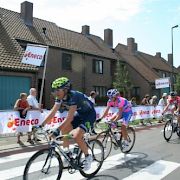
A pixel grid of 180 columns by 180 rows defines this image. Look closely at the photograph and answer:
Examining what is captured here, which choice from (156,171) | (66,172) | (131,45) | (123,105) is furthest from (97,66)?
(66,172)

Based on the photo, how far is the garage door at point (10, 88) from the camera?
23578 mm

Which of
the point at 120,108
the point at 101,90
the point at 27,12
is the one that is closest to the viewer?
the point at 120,108

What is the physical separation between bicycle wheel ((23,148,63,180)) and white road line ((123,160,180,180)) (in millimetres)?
1776

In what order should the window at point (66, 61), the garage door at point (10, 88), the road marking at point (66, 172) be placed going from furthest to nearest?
the window at point (66, 61), the garage door at point (10, 88), the road marking at point (66, 172)

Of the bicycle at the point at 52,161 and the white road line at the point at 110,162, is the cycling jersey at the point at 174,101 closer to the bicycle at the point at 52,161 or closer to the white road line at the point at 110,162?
the white road line at the point at 110,162

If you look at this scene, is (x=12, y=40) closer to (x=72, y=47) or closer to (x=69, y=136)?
(x=72, y=47)

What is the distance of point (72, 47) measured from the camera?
3550cm

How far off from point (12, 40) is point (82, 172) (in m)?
21.2

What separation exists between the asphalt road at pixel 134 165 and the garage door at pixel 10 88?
45.0 ft

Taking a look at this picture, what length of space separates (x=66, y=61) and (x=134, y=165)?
86.1ft

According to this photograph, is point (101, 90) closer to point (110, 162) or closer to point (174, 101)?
point (174, 101)

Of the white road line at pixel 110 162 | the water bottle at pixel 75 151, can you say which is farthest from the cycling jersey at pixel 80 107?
the white road line at pixel 110 162

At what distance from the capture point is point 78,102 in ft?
22.3

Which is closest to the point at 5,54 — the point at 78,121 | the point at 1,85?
the point at 1,85
